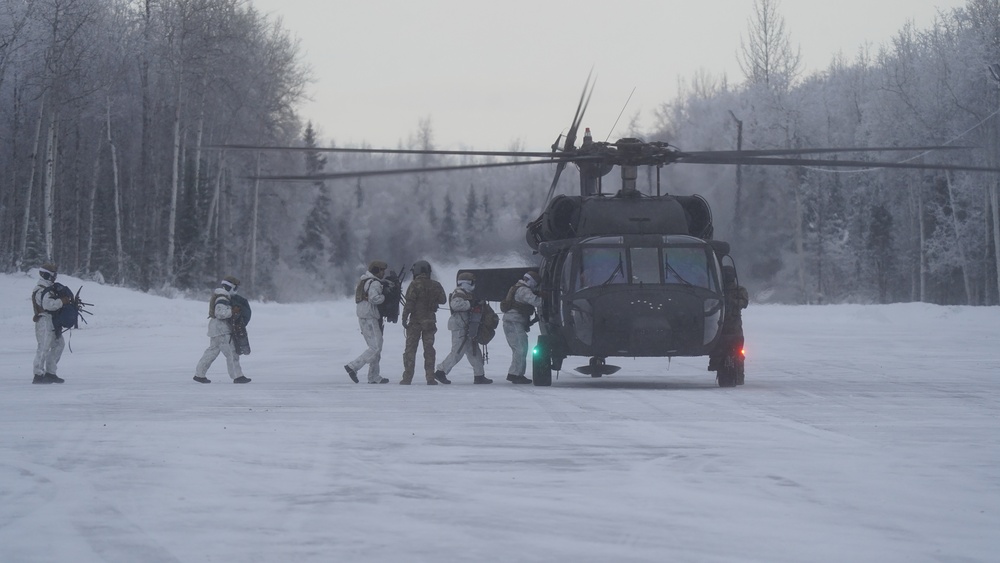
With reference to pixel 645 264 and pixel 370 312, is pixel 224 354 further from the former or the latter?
pixel 645 264

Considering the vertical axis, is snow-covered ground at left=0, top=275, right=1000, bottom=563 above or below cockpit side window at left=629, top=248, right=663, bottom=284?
below

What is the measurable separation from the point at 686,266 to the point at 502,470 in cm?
861

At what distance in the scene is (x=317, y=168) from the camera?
62.9 m

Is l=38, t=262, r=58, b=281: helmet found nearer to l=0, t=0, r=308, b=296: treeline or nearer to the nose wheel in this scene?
the nose wheel

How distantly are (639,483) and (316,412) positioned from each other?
559 centimetres

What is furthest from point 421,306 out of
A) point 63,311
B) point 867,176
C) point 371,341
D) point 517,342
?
point 867,176

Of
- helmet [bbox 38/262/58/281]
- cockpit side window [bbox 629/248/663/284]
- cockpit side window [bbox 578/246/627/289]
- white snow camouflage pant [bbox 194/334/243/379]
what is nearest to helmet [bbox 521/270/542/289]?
cockpit side window [bbox 578/246/627/289]

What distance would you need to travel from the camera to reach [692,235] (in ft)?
59.2

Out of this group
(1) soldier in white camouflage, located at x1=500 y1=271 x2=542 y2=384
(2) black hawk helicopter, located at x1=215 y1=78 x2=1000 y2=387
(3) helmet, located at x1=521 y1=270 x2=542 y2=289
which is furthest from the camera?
(3) helmet, located at x1=521 y1=270 x2=542 y2=289

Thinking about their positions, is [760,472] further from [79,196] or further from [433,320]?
[79,196]

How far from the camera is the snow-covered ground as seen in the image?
612cm

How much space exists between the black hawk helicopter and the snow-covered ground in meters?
0.73

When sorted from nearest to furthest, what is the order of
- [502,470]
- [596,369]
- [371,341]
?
[502,470], [371,341], [596,369]

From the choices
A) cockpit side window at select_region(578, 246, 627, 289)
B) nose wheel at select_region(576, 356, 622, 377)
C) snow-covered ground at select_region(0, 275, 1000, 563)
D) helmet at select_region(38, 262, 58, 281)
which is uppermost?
cockpit side window at select_region(578, 246, 627, 289)
